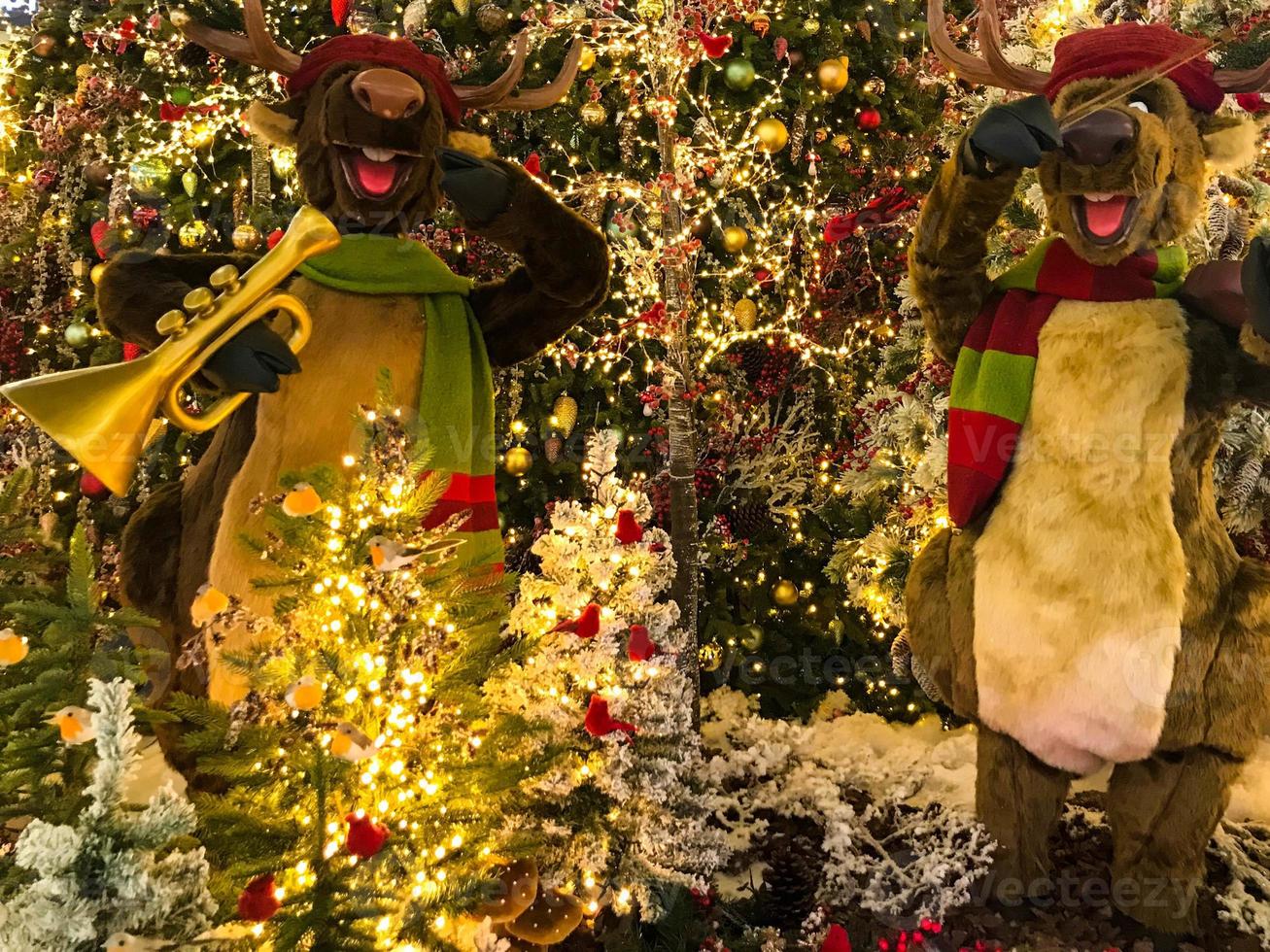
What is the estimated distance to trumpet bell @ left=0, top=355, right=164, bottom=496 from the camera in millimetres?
1376

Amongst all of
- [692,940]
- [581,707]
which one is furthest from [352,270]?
[692,940]

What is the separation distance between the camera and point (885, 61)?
349 cm

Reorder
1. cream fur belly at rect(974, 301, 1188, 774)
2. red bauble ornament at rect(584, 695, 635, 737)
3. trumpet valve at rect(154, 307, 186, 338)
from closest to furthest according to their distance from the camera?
trumpet valve at rect(154, 307, 186, 338)
red bauble ornament at rect(584, 695, 635, 737)
cream fur belly at rect(974, 301, 1188, 774)

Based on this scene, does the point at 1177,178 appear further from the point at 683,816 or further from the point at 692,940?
the point at 692,940

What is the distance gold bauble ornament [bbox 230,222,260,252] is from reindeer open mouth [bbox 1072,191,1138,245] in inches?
93.1

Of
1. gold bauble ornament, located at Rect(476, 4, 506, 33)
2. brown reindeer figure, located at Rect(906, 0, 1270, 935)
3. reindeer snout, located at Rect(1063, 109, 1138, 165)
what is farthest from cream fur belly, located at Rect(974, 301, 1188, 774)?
gold bauble ornament, located at Rect(476, 4, 506, 33)

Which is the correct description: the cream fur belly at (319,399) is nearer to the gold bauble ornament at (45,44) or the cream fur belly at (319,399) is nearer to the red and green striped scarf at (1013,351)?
the red and green striped scarf at (1013,351)

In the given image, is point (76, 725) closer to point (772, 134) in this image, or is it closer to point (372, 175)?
point (372, 175)

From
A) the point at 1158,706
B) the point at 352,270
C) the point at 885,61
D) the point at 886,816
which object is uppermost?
the point at 885,61

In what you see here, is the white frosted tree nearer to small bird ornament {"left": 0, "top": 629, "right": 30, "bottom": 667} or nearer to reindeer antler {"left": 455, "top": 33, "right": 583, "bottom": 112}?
small bird ornament {"left": 0, "top": 629, "right": 30, "bottom": 667}

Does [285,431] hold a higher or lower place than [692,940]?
higher

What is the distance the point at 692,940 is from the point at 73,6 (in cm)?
399

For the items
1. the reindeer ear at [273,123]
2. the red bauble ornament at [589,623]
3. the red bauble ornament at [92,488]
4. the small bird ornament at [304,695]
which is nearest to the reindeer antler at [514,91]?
the reindeer ear at [273,123]

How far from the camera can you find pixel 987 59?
1958 mm
